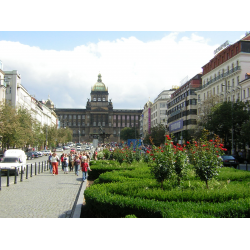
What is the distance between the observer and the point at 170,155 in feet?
38.8

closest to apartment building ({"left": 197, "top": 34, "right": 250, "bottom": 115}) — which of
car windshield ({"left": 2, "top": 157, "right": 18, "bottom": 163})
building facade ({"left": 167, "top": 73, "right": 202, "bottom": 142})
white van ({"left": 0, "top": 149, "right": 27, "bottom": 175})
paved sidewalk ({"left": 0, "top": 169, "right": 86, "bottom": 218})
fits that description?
building facade ({"left": 167, "top": 73, "right": 202, "bottom": 142})

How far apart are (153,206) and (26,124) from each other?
5592cm

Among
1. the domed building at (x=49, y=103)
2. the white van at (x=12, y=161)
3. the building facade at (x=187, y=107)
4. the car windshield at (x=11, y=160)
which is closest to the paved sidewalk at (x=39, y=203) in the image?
the white van at (x=12, y=161)

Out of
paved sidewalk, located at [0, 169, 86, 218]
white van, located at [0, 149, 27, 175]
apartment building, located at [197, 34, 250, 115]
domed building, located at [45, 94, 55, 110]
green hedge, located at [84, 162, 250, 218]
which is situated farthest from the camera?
domed building, located at [45, 94, 55, 110]

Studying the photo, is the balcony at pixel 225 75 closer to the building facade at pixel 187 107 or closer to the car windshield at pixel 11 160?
the building facade at pixel 187 107

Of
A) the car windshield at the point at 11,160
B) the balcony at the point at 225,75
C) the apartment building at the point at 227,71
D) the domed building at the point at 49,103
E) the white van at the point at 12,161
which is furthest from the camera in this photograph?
the domed building at the point at 49,103

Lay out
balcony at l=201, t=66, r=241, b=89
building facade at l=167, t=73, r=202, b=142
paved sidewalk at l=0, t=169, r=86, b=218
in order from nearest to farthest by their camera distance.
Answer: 1. paved sidewalk at l=0, t=169, r=86, b=218
2. balcony at l=201, t=66, r=241, b=89
3. building facade at l=167, t=73, r=202, b=142

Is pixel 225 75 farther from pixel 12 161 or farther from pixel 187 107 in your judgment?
pixel 12 161

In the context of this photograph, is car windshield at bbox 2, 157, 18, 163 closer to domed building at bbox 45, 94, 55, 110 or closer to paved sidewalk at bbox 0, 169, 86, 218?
paved sidewalk at bbox 0, 169, 86, 218

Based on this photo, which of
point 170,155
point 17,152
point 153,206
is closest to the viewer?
point 153,206
